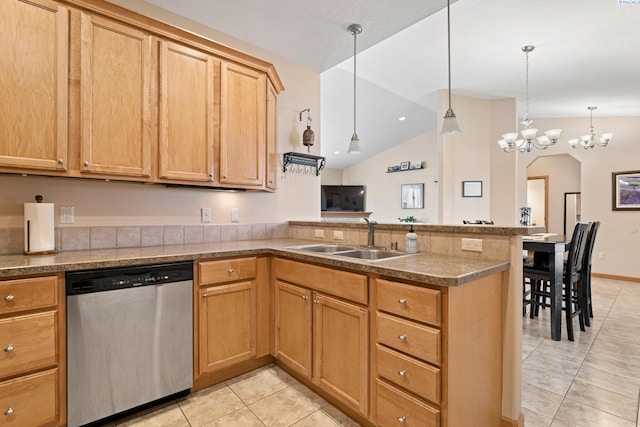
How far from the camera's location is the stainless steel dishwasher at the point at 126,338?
1.56 meters

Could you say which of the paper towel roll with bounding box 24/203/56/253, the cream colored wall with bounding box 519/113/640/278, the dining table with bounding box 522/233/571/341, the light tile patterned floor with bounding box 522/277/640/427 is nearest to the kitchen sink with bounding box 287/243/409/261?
the light tile patterned floor with bounding box 522/277/640/427

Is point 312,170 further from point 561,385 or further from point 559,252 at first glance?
point 561,385

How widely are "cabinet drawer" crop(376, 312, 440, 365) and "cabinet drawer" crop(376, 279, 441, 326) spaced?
0.04m

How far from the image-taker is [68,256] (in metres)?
1.75

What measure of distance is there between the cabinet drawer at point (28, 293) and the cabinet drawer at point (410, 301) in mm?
1593

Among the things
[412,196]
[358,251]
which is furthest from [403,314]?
[412,196]

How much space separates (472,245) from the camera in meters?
1.74

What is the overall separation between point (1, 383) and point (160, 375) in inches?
26.9

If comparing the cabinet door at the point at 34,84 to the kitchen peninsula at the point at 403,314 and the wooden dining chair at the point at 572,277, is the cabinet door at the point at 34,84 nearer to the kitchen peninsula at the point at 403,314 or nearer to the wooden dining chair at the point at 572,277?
the kitchen peninsula at the point at 403,314

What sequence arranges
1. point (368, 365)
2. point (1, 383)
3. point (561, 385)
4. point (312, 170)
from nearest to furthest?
point (1, 383), point (368, 365), point (561, 385), point (312, 170)

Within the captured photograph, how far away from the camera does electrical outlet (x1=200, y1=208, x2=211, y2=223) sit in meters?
2.59

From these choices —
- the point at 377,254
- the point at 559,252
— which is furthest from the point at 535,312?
the point at 377,254

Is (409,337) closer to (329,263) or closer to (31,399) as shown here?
(329,263)

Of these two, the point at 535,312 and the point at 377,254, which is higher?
the point at 377,254
